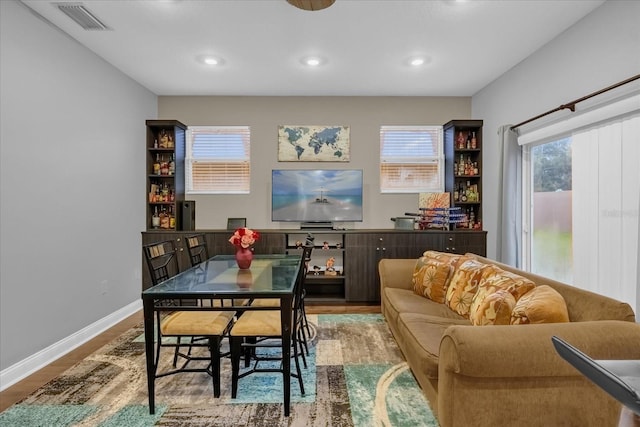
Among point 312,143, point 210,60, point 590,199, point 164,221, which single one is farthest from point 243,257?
point 590,199

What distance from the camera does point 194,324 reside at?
2.18 meters

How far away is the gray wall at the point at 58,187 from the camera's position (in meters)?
2.46

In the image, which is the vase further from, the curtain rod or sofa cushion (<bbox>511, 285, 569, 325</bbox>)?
the curtain rod

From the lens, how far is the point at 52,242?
111 inches

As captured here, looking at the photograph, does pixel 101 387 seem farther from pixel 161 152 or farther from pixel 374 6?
pixel 374 6

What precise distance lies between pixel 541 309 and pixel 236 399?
1.88 m

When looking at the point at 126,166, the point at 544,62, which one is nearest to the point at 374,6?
the point at 544,62

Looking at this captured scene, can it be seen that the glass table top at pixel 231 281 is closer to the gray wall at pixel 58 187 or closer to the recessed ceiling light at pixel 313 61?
the gray wall at pixel 58 187

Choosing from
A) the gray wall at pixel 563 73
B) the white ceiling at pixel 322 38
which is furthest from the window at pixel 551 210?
the white ceiling at pixel 322 38

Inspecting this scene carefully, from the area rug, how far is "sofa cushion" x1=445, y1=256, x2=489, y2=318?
2.04 ft

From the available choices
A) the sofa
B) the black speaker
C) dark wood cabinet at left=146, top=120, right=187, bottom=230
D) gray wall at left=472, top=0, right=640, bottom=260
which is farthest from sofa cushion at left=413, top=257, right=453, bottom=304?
dark wood cabinet at left=146, top=120, right=187, bottom=230

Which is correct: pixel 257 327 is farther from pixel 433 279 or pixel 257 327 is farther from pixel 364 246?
pixel 364 246

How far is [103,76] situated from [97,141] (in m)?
0.72

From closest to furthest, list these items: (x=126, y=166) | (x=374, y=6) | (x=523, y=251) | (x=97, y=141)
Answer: (x=374, y=6)
(x=97, y=141)
(x=523, y=251)
(x=126, y=166)
